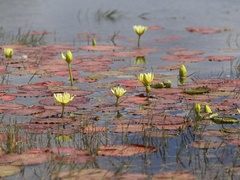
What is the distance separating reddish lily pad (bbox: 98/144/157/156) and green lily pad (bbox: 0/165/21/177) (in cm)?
49

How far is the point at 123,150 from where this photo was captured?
382 cm

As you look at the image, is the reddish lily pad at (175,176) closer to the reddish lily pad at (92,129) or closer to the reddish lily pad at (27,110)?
the reddish lily pad at (92,129)

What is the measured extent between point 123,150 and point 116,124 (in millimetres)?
637

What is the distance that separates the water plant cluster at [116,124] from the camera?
358 cm

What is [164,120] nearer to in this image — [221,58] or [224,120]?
[224,120]

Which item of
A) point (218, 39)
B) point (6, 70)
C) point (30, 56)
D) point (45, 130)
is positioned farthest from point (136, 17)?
point (45, 130)

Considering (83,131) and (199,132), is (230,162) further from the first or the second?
(83,131)

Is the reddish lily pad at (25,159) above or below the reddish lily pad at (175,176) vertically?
above

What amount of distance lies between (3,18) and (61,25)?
1.21 metres

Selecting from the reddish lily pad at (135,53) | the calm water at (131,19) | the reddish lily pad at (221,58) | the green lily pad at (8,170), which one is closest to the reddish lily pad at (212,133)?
the green lily pad at (8,170)

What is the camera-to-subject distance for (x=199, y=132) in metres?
4.21

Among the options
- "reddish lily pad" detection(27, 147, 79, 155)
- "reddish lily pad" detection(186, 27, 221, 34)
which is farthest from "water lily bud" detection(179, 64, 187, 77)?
"reddish lily pad" detection(186, 27, 221, 34)

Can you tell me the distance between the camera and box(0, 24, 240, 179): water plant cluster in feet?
11.7

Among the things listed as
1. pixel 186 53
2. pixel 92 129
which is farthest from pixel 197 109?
pixel 186 53
